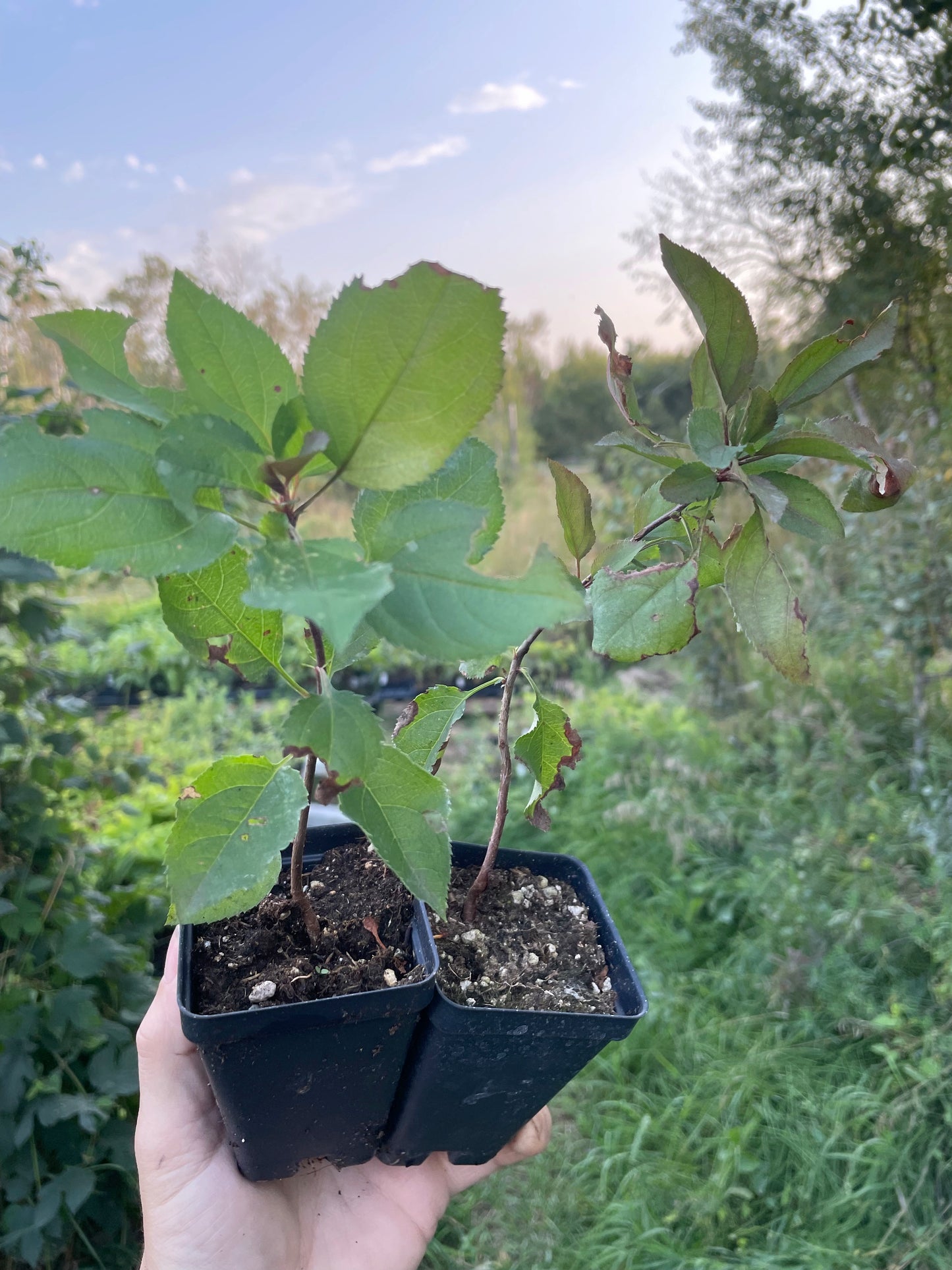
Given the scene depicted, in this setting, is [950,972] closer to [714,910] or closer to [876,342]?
[714,910]

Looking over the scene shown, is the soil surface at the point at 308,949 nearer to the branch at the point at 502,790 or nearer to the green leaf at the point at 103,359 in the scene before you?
the branch at the point at 502,790

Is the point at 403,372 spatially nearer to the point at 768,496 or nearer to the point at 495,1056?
the point at 768,496

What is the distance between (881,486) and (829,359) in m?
0.08

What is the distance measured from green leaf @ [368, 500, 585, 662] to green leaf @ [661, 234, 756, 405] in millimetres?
168

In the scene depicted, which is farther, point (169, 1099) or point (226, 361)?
point (169, 1099)

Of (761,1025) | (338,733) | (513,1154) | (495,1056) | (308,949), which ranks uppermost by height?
(338,733)

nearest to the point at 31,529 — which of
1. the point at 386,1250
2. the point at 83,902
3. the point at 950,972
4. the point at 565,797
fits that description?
the point at 386,1250

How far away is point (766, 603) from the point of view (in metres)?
0.49

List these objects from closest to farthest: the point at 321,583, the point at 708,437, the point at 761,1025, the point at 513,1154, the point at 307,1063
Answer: the point at 321,583
the point at 708,437
the point at 307,1063
the point at 513,1154
the point at 761,1025

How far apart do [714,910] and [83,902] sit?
1559 millimetres

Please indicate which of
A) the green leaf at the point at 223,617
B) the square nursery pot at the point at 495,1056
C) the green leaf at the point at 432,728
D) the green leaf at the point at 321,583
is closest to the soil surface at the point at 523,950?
the square nursery pot at the point at 495,1056

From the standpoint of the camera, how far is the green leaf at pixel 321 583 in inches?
13.7

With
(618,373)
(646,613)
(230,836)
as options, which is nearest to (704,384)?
(618,373)

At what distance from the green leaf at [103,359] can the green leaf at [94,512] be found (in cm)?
3
